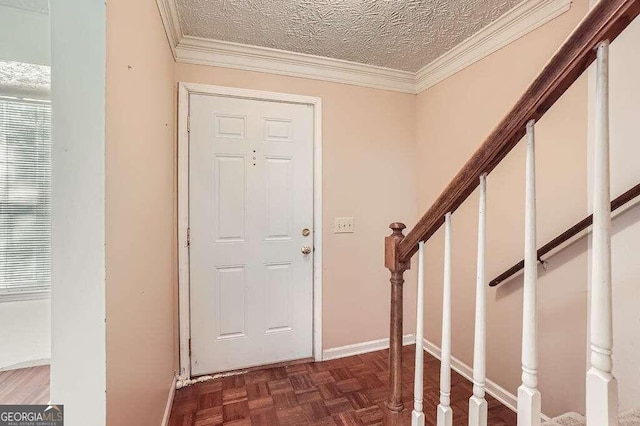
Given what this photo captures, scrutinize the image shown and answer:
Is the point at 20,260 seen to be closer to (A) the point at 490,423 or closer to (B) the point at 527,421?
(B) the point at 527,421

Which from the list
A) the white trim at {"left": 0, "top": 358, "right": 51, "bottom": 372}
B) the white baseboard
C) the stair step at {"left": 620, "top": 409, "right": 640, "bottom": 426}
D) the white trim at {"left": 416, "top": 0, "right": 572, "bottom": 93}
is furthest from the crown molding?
the white trim at {"left": 0, "top": 358, "right": 51, "bottom": 372}

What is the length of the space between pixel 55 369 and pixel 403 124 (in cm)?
264

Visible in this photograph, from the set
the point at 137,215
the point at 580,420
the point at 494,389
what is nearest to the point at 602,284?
the point at 580,420

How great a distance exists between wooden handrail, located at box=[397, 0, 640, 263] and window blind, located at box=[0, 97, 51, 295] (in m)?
2.59

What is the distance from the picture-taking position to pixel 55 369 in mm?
756

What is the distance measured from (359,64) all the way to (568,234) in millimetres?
1867

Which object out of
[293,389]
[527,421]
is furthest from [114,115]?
[293,389]

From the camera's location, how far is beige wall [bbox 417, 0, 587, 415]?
1.45m

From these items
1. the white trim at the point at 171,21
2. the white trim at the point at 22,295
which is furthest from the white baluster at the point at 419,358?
the white trim at the point at 22,295

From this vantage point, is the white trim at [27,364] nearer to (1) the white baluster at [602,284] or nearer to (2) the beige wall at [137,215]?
(2) the beige wall at [137,215]

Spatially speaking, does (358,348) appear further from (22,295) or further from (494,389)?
(22,295)

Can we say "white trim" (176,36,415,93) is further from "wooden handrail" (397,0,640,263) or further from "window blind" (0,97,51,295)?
"wooden handrail" (397,0,640,263)

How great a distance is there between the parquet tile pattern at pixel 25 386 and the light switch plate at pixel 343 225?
2.09 metres

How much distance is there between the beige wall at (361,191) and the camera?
7.67 feet
